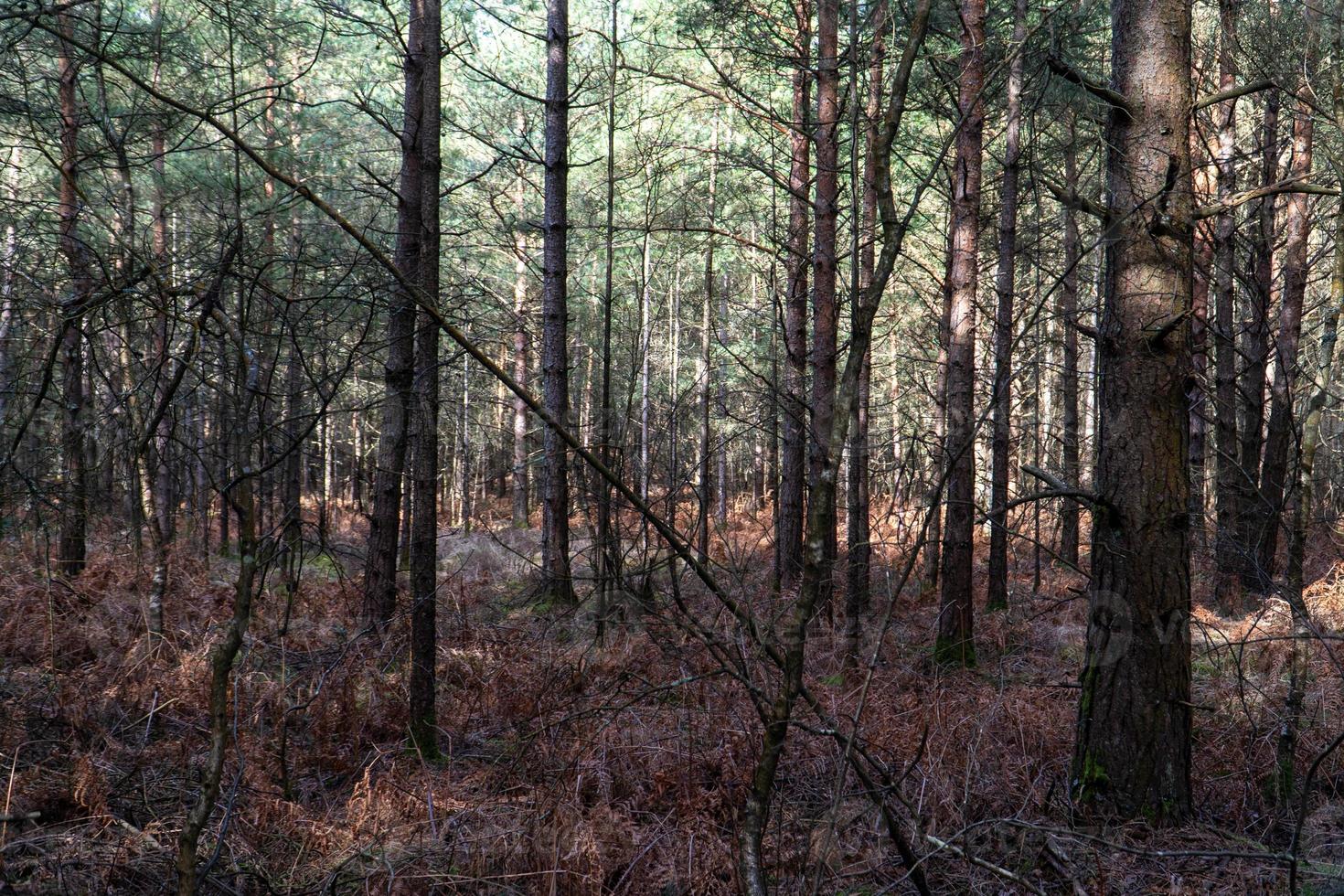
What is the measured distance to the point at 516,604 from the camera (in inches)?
379

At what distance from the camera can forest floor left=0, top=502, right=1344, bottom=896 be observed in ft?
11.0

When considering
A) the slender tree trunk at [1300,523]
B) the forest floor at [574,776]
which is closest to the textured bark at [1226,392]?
the forest floor at [574,776]

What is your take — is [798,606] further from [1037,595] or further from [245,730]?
[1037,595]

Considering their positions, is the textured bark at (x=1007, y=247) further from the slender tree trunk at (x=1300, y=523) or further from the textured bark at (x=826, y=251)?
the slender tree trunk at (x=1300, y=523)

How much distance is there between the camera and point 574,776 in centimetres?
438

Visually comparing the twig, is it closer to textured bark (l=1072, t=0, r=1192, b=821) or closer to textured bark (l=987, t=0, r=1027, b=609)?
textured bark (l=1072, t=0, r=1192, b=821)

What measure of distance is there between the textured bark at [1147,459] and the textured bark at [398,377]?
3675 mm

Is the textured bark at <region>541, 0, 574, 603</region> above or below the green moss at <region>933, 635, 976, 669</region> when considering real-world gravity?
above

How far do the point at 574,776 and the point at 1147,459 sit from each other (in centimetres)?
Result: 338

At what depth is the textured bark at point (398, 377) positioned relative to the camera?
5.24 m

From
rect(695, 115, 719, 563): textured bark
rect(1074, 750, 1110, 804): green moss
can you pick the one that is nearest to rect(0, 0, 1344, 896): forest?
rect(1074, 750, 1110, 804): green moss

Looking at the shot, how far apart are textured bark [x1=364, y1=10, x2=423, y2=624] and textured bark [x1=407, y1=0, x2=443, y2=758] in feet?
0.45

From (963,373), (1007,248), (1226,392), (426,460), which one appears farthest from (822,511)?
(1226,392)

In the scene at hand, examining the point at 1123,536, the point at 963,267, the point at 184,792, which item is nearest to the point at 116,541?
the point at 184,792
